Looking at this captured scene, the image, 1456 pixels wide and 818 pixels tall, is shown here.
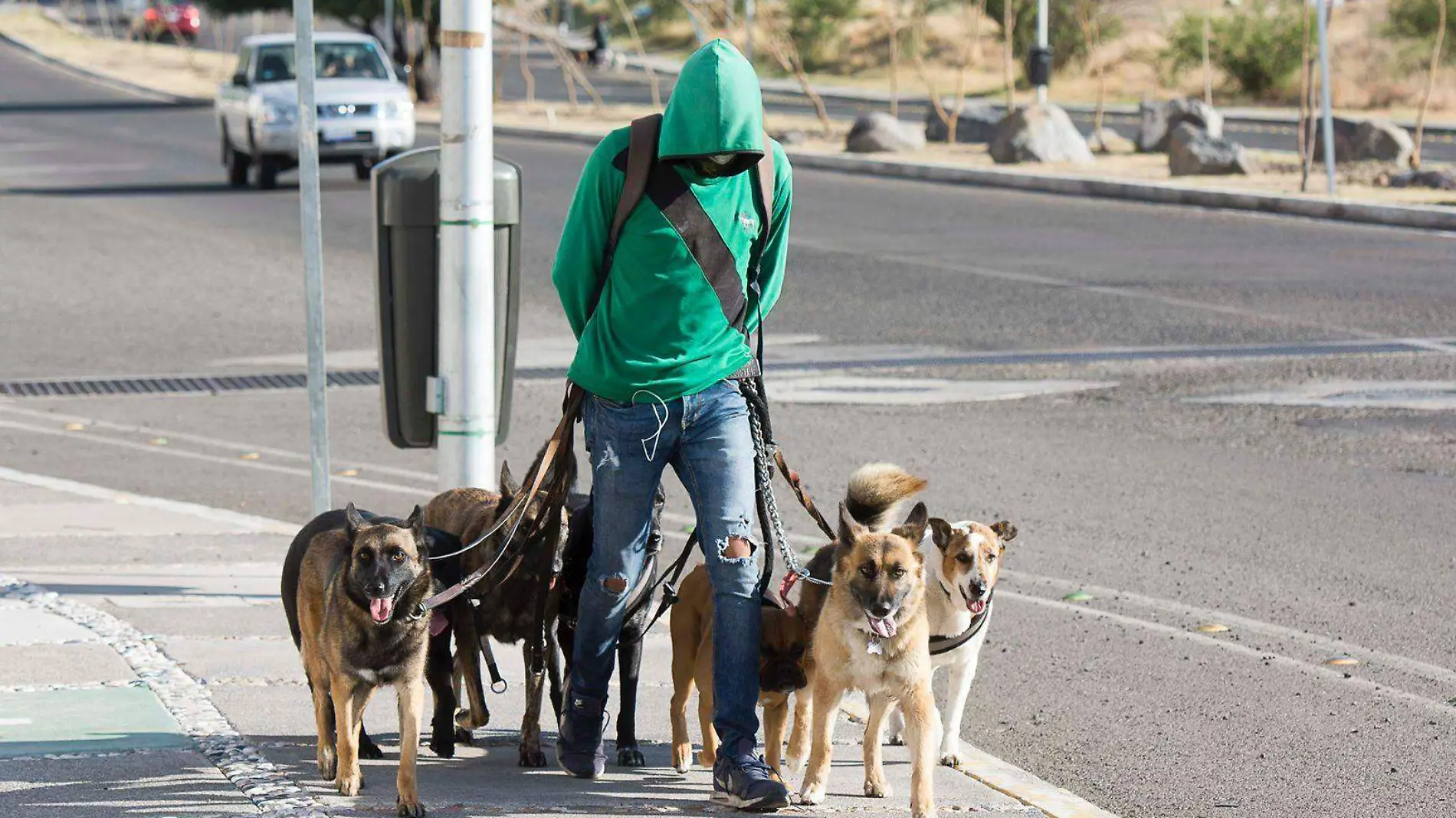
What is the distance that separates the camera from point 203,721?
581 centimetres

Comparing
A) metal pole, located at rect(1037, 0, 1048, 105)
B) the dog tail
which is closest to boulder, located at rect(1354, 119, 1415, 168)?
metal pole, located at rect(1037, 0, 1048, 105)

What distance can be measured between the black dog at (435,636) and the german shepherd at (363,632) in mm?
141

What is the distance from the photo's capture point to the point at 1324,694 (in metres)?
6.50

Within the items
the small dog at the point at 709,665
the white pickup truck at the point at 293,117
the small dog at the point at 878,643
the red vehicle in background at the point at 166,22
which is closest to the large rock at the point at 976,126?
the white pickup truck at the point at 293,117

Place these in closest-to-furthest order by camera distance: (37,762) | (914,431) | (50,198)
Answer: (37,762)
(914,431)
(50,198)

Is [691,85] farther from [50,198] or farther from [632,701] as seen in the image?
[50,198]

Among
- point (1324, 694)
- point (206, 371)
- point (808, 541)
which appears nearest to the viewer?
point (1324, 694)

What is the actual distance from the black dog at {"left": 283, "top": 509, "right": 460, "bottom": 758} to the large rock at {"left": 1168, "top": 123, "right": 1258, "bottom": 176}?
21498 mm

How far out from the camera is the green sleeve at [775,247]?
5.27 metres

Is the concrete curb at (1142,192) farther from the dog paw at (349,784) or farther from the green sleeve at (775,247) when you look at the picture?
the dog paw at (349,784)

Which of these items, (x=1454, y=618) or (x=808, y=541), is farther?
(x=808, y=541)

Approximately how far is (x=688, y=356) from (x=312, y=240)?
9.28ft

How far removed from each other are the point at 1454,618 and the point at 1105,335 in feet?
22.3

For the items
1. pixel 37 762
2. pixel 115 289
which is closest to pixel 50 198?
pixel 115 289
